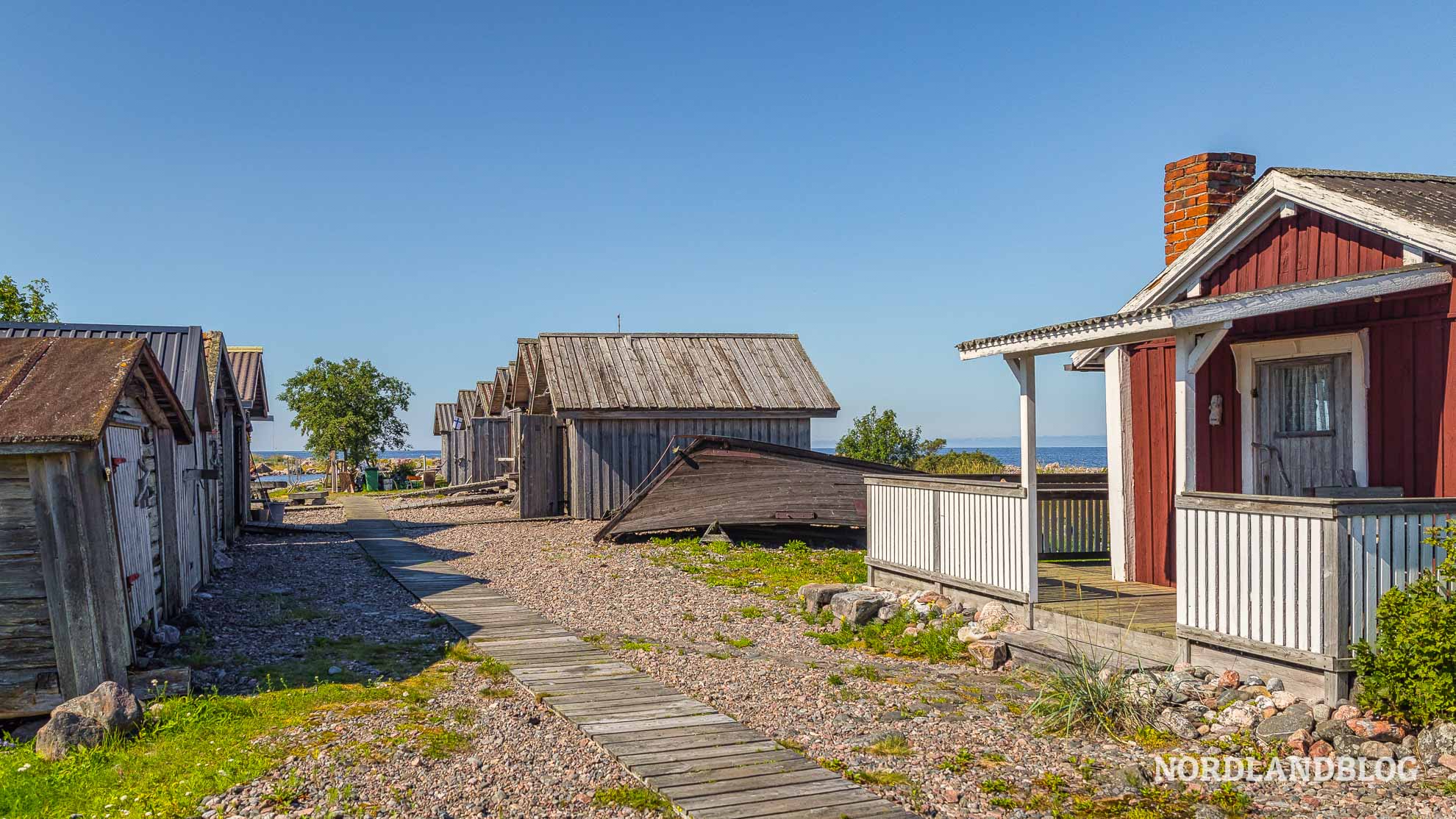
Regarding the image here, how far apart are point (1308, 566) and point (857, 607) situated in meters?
5.08

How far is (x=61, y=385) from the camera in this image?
801 cm

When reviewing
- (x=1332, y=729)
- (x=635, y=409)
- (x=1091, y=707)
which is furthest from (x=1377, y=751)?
(x=635, y=409)

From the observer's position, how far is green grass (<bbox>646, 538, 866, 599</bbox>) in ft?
46.8

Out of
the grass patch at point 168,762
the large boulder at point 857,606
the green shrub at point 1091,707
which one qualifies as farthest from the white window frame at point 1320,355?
the grass patch at point 168,762

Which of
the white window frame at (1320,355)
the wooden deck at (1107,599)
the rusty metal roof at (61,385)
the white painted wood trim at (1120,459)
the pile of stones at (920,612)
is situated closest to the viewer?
the rusty metal roof at (61,385)

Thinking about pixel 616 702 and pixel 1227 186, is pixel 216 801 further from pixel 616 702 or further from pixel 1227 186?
pixel 1227 186

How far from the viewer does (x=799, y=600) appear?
41.7ft

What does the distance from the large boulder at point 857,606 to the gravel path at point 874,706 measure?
0.53 m

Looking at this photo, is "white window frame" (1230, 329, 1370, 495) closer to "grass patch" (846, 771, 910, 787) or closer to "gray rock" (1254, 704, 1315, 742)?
"gray rock" (1254, 704, 1315, 742)

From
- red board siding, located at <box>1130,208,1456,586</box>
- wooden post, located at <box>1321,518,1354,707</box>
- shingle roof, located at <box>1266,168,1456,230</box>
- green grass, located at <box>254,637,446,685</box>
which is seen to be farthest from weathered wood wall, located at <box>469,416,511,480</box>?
wooden post, located at <box>1321,518,1354,707</box>

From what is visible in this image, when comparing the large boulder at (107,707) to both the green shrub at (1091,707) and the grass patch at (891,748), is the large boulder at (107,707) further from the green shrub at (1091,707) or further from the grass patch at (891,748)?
the green shrub at (1091,707)

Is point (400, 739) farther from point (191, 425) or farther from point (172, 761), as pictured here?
point (191, 425)

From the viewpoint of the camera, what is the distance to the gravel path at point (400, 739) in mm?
5918

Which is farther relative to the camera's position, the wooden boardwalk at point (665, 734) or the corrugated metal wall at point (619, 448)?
the corrugated metal wall at point (619, 448)
